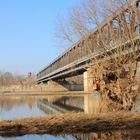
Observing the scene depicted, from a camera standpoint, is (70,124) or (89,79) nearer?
(70,124)

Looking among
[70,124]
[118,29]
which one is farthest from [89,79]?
[70,124]

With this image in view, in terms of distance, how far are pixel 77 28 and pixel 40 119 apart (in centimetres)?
924

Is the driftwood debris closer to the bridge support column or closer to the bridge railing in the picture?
the bridge railing

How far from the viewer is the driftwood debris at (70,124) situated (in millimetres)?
16750

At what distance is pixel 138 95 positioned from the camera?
913 inches

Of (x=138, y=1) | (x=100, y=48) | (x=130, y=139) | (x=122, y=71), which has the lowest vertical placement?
(x=130, y=139)

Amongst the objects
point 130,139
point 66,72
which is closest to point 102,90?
point 130,139

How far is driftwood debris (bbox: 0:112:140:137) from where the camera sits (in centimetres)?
1675

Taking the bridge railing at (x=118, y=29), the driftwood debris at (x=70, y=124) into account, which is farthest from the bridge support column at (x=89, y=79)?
Result: the driftwood debris at (x=70, y=124)

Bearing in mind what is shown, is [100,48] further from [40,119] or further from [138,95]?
[40,119]

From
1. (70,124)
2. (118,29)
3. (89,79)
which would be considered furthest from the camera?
(89,79)

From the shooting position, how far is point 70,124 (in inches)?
710

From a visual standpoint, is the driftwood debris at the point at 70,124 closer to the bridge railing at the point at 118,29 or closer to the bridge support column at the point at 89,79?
the bridge railing at the point at 118,29

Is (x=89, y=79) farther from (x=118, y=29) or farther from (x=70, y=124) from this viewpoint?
(x=70, y=124)
